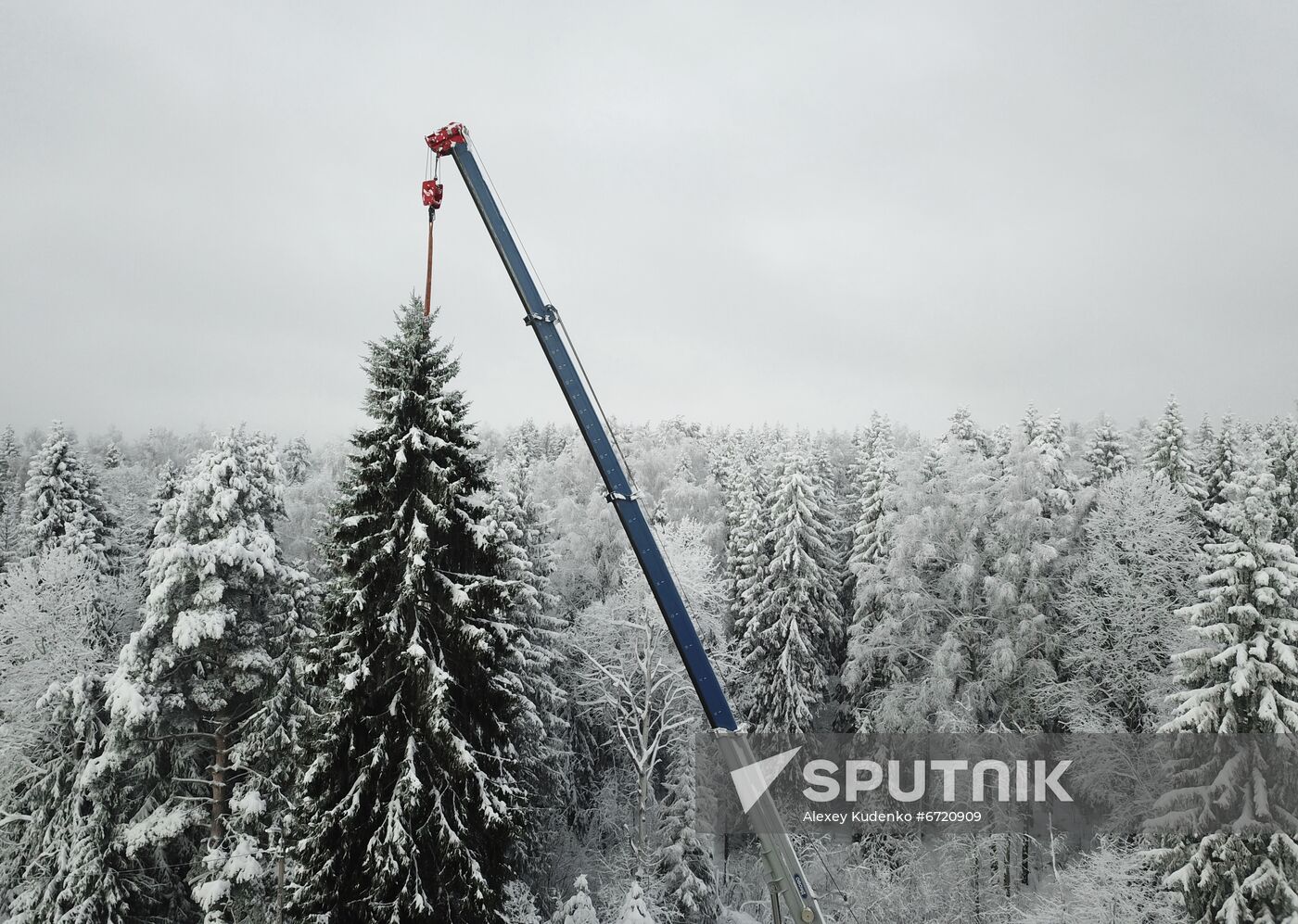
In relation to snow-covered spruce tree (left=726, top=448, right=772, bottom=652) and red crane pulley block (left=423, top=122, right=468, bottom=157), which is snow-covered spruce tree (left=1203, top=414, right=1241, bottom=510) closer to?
snow-covered spruce tree (left=726, top=448, right=772, bottom=652)

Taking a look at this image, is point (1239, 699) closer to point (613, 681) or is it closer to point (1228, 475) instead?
point (613, 681)

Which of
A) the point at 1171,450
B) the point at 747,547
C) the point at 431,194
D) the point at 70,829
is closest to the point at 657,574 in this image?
the point at 431,194

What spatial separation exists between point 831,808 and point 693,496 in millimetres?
15762

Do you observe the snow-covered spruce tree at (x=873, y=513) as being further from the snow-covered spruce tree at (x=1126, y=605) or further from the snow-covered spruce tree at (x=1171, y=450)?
the snow-covered spruce tree at (x=1171, y=450)

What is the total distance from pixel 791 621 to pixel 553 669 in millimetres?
9737

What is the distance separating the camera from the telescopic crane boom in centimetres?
1544

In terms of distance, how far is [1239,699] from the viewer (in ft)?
54.6

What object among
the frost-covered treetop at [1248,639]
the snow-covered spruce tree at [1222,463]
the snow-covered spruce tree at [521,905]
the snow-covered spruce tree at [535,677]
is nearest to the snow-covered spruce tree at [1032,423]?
the snow-covered spruce tree at [1222,463]

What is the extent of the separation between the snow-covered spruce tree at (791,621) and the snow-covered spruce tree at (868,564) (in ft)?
5.07

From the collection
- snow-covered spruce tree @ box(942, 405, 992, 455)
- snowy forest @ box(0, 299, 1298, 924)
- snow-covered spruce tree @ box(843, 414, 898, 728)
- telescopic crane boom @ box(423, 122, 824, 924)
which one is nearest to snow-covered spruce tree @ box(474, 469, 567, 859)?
snowy forest @ box(0, 299, 1298, 924)

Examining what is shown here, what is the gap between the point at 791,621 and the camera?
110 ft

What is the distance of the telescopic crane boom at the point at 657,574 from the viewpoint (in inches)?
608

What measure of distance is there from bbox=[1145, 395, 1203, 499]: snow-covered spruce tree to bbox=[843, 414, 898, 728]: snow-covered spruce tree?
45.4 ft

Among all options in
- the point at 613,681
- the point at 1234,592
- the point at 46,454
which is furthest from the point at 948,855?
the point at 46,454
